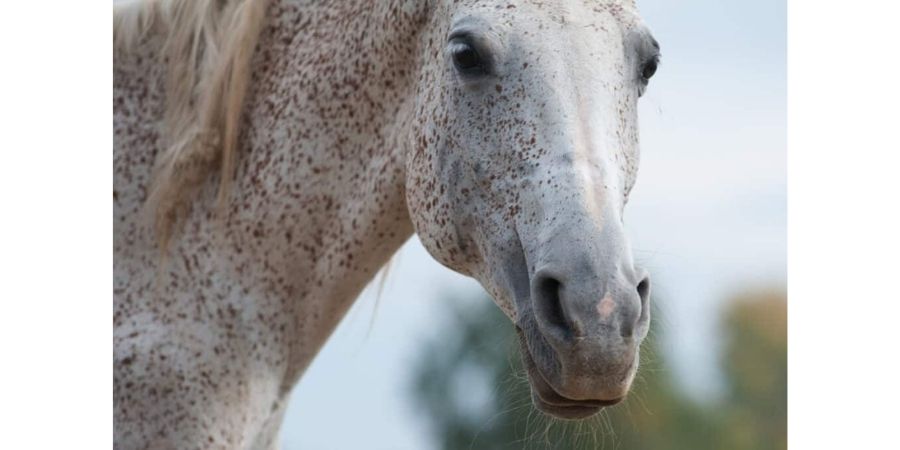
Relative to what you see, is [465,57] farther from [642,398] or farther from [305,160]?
[642,398]

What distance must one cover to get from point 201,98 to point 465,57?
0.50m

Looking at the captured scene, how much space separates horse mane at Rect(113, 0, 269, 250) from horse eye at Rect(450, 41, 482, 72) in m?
0.43

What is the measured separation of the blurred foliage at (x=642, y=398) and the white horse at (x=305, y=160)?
48 centimetres

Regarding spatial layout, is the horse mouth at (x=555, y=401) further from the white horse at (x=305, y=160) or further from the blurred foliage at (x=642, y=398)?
the blurred foliage at (x=642, y=398)

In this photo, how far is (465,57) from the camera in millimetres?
1509

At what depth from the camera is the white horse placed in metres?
1.46

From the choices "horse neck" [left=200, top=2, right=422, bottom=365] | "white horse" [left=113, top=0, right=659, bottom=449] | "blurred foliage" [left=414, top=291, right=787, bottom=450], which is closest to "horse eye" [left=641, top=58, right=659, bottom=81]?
"white horse" [left=113, top=0, right=659, bottom=449]

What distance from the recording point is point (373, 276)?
177cm

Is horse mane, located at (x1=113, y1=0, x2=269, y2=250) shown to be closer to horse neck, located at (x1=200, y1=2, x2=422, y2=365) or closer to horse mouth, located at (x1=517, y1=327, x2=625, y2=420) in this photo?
horse neck, located at (x1=200, y1=2, x2=422, y2=365)

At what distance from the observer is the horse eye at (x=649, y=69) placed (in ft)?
5.09
